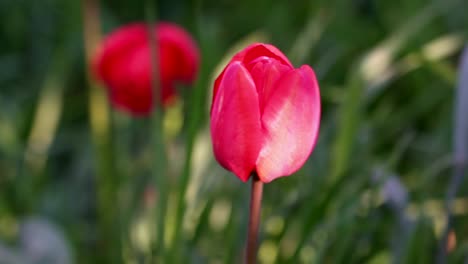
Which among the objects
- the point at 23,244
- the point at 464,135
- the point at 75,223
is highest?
the point at 464,135

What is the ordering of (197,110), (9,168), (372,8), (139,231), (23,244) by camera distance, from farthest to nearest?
(372,8)
(9,168)
(139,231)
(23,244)
(197,110)

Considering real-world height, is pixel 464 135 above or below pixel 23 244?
above

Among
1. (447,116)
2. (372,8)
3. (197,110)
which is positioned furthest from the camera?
(372,8)

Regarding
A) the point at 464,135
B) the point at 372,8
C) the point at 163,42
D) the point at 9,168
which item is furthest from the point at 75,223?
the point at 372,8

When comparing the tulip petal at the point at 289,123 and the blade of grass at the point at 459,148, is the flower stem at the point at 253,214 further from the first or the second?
the blade of grass at the point at 459,148

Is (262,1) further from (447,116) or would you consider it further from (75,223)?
(75,223)

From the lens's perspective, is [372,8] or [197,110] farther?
[372,8]

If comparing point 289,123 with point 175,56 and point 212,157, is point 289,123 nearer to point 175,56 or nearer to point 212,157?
point 212,157

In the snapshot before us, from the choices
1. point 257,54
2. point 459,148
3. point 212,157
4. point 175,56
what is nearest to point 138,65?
point 175,56
